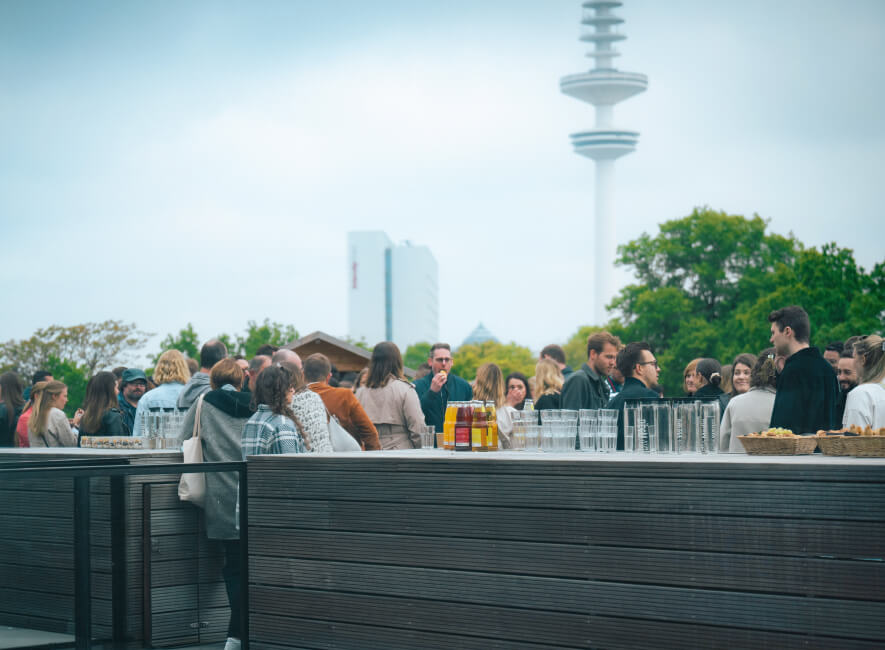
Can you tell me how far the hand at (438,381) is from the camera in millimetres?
9477

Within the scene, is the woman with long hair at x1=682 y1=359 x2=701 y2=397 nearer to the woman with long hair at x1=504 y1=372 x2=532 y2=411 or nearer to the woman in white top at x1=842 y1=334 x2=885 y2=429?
the woman with long hair at x1=504 y1=372 x2=532 y2=411

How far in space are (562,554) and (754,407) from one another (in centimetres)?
206

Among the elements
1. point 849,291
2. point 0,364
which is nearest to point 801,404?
point 849,291

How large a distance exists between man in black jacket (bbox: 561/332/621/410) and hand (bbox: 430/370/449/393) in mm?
1504

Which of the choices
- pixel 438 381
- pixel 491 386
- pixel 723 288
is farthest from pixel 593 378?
pixel 723 288

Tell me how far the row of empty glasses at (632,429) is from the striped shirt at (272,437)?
4.23ft

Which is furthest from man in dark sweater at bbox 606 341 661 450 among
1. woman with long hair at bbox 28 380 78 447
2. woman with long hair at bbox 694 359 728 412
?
woman with long hair at bbox 28 380 78 447

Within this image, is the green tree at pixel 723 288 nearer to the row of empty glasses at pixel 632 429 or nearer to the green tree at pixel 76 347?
the green tree at pixel 76 347

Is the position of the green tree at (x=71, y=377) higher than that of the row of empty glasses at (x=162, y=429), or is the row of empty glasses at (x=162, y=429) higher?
the row of empty glasses at (x=162, y=429)

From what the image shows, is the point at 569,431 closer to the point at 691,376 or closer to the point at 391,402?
the point at 391,402

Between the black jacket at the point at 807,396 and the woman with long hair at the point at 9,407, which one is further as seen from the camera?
the woman with long hair at the point at 9,407

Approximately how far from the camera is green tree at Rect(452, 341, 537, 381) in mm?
94688

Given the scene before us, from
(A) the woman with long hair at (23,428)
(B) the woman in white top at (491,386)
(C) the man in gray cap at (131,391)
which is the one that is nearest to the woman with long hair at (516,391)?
(B) the woman in white top at (491,386)

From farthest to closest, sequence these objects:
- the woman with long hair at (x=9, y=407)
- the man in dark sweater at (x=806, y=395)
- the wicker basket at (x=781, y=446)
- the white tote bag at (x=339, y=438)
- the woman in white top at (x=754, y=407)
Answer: the woman with long hair at (x=9, y=407) → the white tote bag at (x=339, y=438) → the woman in white top at (x=754, y=407) → the man in dark sweater at (x=806, y=395) → the wicker basket at (x=781, y=446)
